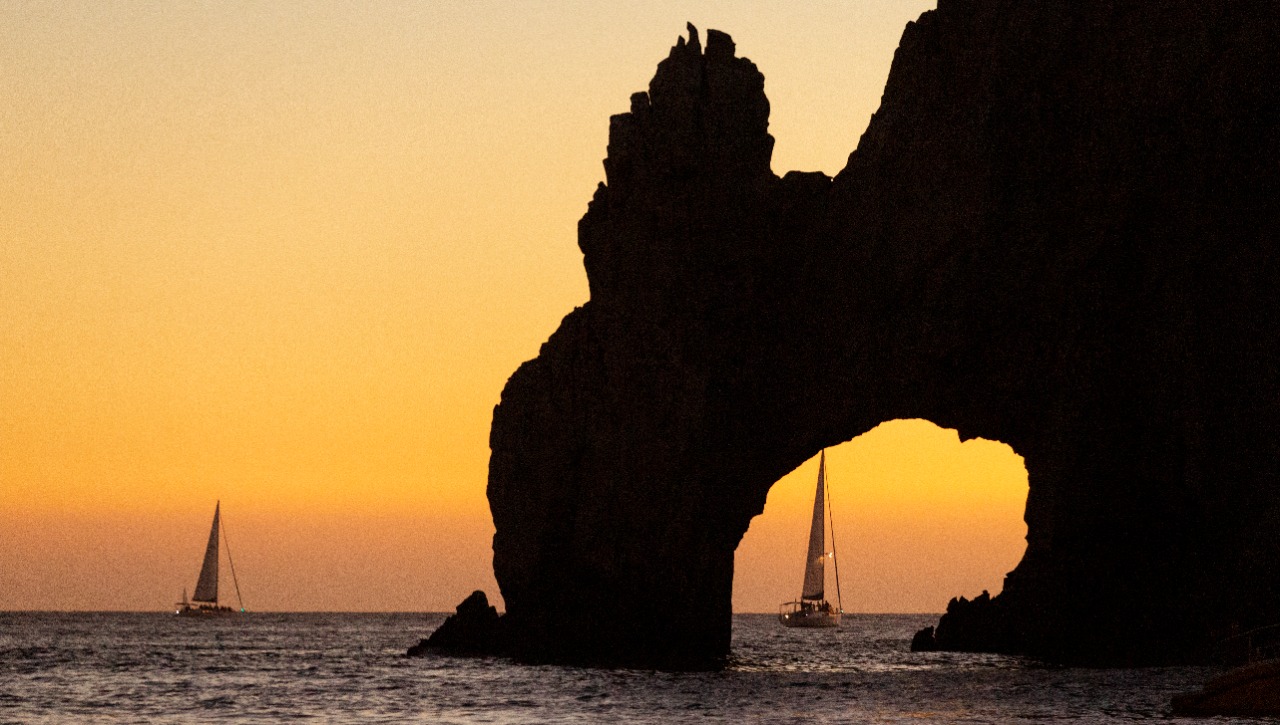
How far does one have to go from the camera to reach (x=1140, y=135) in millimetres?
48906

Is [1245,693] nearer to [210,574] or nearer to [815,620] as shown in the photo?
[815,620]

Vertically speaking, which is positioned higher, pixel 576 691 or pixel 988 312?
pixel 988 312

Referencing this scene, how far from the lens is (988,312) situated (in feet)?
163

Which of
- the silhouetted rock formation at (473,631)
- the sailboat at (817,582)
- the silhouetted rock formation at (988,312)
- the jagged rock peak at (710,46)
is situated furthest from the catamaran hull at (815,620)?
the jagged rock peak at (710,46)

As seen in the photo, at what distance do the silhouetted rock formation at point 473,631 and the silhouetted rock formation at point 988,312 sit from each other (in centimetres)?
607

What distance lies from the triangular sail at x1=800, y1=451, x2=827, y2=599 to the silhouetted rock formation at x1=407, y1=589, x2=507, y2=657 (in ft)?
102

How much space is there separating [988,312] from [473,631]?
2093cm

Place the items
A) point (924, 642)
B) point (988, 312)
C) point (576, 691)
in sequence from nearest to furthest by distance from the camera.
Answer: point (576, 691) → point (988, 312) → point (924, 642)

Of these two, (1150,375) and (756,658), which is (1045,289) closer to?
(1150,375)

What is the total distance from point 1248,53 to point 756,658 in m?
27.5

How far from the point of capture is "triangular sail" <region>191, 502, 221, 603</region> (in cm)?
12318

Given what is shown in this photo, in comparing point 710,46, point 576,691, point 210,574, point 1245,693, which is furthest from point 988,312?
point 210,574

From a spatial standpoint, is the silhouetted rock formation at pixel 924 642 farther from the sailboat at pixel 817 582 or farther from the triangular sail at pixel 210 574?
the triangular sail at pixel 210 574

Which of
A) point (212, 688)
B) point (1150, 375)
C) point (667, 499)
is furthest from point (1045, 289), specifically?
point (212, 688)
